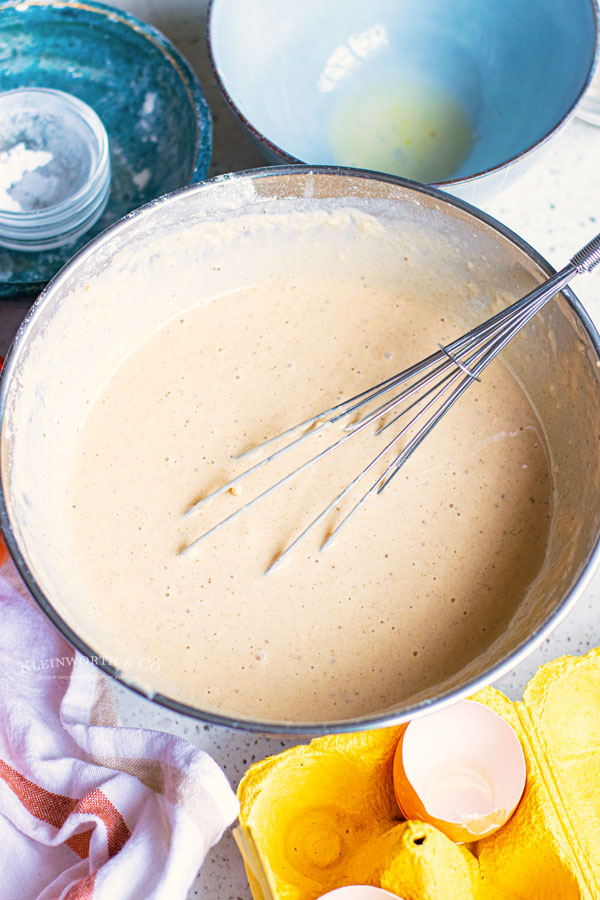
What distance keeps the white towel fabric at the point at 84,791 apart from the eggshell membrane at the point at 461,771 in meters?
0.15

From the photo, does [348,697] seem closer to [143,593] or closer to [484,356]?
[143,593]

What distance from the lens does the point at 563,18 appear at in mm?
918

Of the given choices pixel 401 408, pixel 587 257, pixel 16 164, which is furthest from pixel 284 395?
pixel 16 164

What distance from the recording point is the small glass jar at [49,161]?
3.02 feet

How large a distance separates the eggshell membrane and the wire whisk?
0.62 ft

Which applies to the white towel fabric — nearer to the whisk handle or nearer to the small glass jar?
the small glass jar

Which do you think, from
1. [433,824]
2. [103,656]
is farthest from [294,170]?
[433,824]

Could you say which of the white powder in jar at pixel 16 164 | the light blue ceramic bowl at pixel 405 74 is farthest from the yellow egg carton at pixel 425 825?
the white powder in jar at pixel 16 164

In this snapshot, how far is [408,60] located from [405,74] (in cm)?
2

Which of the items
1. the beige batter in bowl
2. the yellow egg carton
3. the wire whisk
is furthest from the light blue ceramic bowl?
the yellow egg carton

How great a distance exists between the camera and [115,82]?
1.00 metres

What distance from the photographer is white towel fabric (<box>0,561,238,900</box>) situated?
0.69m

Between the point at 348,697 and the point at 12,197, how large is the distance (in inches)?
25.7

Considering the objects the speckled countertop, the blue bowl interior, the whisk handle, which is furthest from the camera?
the blue bowl interior
